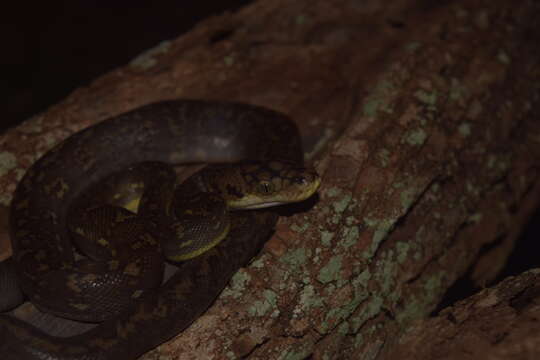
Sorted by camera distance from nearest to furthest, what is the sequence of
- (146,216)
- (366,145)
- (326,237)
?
(326,237) → (146,216) → (366,145)

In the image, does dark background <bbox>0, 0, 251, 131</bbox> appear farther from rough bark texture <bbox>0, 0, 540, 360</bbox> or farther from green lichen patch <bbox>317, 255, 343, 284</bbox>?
green lichen patch <bbox>317, 255, 343, 284</bbox>

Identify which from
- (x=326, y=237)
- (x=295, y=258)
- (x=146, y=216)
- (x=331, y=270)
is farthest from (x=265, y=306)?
(x=146, y=216)

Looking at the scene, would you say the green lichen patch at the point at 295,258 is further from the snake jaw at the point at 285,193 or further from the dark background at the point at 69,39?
the dark background at the point at 69,39

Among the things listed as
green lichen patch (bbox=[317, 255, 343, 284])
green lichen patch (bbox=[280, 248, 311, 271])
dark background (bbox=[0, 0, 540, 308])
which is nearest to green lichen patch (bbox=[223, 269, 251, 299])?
green lichen patch (bbox=[280, 248, 311, 271])

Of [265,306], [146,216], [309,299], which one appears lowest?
[309,299]

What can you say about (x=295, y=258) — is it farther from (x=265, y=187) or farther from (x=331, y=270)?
(x=265, y=187)

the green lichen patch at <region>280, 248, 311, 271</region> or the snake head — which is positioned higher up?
the snake head

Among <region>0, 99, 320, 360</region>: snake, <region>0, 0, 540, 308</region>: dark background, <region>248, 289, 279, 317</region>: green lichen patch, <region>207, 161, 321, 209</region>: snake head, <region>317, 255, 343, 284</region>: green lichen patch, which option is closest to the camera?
<region>0, 99, 320, 360</region>: snake
